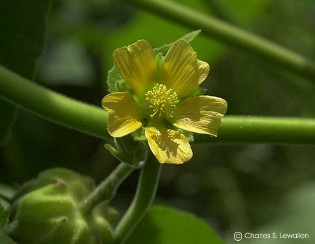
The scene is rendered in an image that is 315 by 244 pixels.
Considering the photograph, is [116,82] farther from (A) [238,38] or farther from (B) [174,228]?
(A) [238,38]

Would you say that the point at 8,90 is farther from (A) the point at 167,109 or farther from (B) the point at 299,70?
(B) the point at 299,70

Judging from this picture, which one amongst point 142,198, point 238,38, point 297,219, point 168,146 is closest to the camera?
point 168,146

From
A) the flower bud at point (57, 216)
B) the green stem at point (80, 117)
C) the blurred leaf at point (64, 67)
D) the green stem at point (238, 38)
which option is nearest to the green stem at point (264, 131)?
the green stem at point (80, 117)

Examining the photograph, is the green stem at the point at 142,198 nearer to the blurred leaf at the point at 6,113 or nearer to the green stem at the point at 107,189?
the green stem at the point at 107,189

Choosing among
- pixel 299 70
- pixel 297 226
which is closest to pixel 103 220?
pixel 299 70

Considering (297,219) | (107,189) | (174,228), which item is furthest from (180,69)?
(297,219)

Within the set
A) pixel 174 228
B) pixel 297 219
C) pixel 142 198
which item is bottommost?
pixel 297 219
